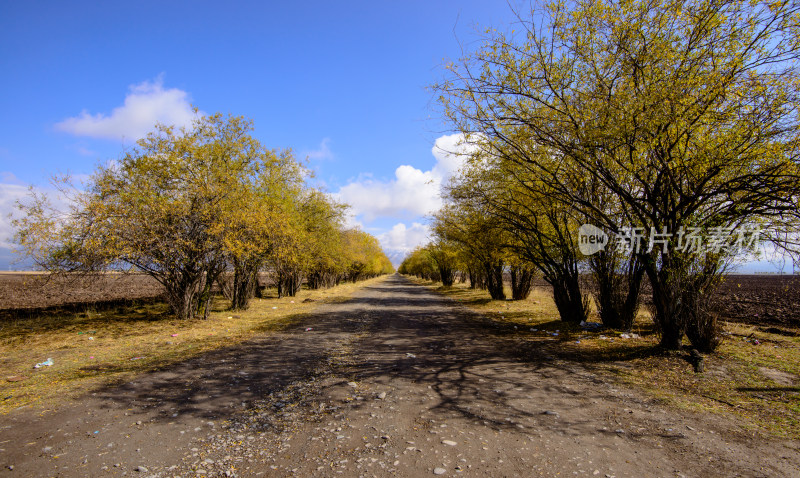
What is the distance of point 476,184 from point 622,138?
267 inches

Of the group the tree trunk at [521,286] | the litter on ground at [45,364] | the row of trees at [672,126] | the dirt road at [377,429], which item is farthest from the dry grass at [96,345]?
the tree trunk at [521,286]

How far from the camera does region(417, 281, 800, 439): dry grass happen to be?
4.82 m

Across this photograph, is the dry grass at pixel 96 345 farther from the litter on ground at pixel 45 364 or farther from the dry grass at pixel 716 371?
the dry grass at pixel 716 371

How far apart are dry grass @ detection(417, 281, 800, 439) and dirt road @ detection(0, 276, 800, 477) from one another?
582 millimetres

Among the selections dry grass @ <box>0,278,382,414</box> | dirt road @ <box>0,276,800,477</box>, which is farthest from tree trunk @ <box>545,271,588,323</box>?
dry grass @ <box>0,278,382,414</box>

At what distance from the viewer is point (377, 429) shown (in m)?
4.14

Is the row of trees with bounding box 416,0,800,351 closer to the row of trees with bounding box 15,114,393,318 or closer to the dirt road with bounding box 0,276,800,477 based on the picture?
the dirt road with bounding box 0,276,800,477

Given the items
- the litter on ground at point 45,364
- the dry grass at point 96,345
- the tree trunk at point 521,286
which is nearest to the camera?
the dry grass at point 96,345

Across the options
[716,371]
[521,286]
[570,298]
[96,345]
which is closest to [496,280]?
[521,286]

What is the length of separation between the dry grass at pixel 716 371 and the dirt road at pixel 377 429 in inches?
22.9

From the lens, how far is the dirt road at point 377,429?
3371mm

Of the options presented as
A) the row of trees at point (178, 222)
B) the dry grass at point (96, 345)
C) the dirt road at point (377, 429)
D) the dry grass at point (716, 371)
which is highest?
the row of trees at point (178, 222)

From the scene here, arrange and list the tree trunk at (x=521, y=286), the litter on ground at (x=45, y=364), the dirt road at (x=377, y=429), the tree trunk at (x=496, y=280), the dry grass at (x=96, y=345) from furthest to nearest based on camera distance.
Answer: the tree trunk at (x=496, y=280)
the tree trunk at (x=521, y=286)
the litter on ground at (x=45, y=364)
the dry grass at (x=96, y=345)
the dirt road at (x=377, y=429)

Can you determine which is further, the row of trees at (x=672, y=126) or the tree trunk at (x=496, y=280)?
the tree trunk at (x=496, y=280)
